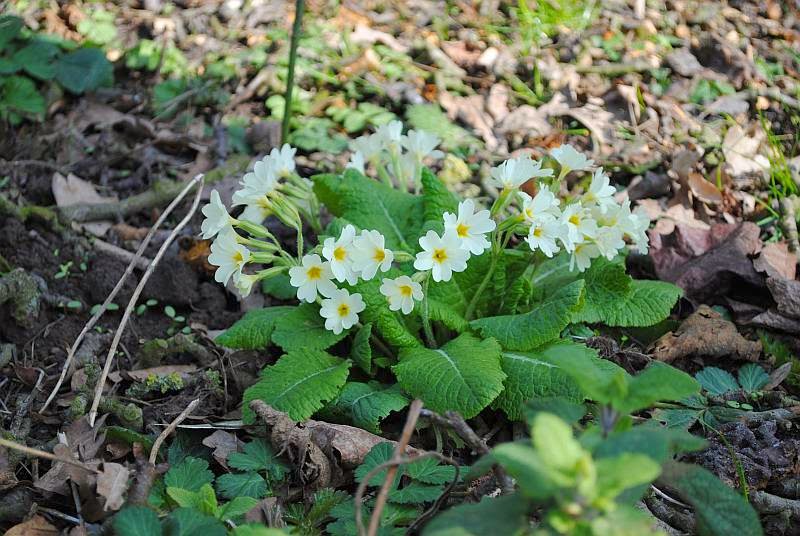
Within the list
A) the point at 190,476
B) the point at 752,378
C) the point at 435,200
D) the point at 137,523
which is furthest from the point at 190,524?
the point at 752,378

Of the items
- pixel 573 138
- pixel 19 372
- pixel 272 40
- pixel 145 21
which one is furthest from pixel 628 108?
pixel 19 372

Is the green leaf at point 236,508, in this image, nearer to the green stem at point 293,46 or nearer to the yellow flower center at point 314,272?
the yellow flower center at point 314,272

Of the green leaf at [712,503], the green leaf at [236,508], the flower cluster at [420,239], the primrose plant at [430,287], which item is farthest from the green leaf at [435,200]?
the green leaf at [712,503]

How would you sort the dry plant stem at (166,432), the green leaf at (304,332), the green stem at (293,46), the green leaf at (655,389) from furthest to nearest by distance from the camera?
the green stem at (293,46) < the green leaf at (304,332) < the dry plant stem at (166,432) < the green leaf at (655,389)

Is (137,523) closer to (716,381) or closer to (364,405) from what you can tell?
(364,405)

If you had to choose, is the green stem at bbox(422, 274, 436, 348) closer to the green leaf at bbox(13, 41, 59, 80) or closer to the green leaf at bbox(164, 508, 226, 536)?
the green leaf at bbox(164, 508, 226, 536)

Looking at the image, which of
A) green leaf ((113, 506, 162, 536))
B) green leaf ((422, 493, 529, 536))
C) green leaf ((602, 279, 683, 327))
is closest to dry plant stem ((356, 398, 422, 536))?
green leaf ((422, 493, 529, 536))
